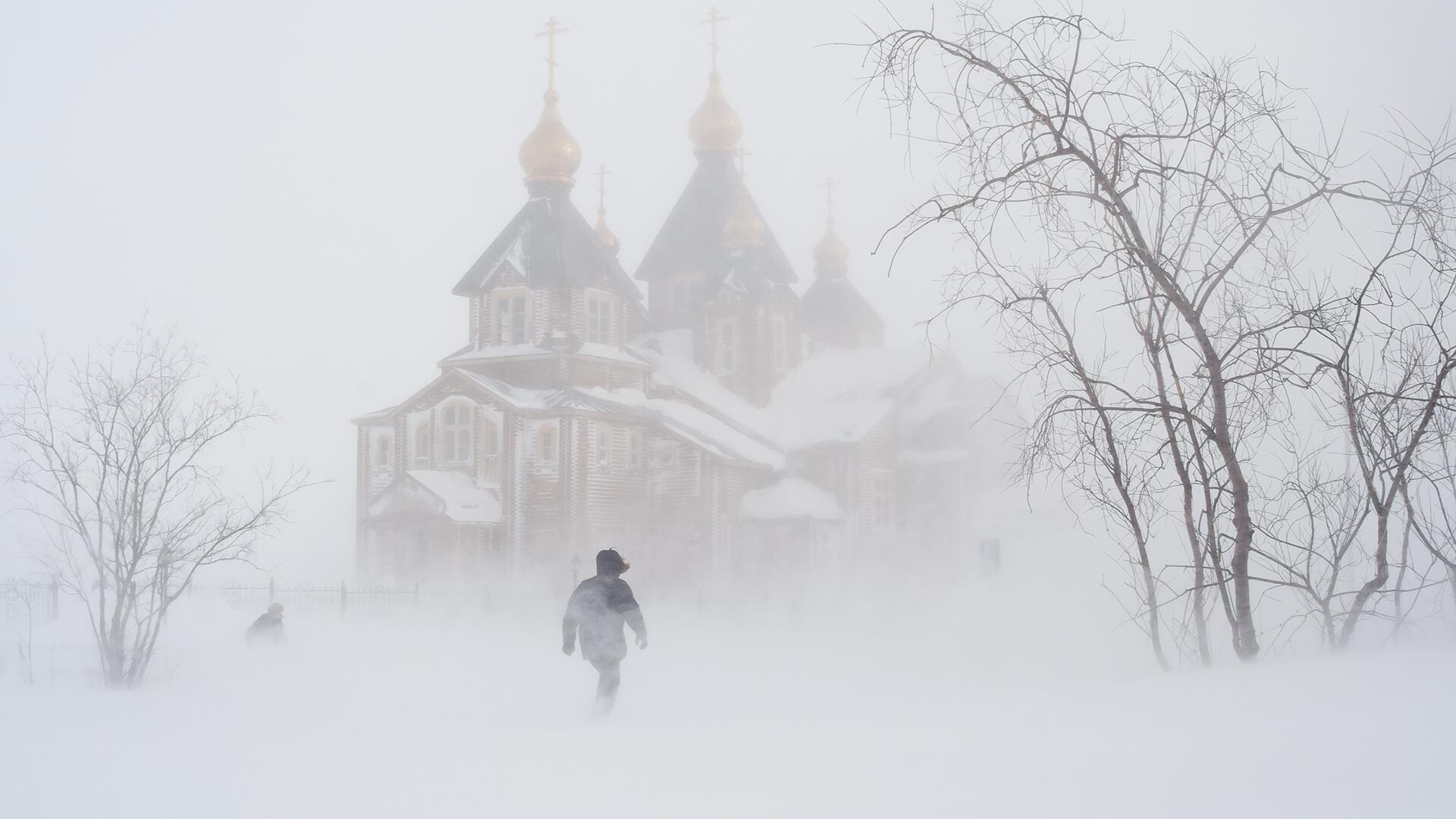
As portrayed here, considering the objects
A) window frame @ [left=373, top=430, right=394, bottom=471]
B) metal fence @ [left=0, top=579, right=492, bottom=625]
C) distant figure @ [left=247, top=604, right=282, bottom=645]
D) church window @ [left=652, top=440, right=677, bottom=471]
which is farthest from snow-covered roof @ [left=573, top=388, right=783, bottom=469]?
distant figure @ [left=247, top=604, right=282, bottom=645]

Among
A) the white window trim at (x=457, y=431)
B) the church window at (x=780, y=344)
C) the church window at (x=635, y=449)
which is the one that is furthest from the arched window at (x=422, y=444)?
the church window at (x=780, y=344)

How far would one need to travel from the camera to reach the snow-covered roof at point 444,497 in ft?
68.7

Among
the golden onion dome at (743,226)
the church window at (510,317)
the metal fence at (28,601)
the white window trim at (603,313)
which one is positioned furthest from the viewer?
the golden onion dome at (743,226)

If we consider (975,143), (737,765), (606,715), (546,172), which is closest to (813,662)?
(606,715)

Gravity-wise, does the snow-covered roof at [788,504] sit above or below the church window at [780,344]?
below

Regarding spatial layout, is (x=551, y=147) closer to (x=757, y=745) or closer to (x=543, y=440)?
(x=543, y=440)

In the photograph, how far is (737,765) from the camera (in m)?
5.98

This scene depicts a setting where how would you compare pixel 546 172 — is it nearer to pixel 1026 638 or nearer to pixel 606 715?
pixel 1026 638

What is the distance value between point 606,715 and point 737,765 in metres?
2.42

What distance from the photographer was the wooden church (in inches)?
847

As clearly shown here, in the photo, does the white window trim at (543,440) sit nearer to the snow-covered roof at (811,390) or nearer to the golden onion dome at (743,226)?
the snow-covered roof at (811,390)

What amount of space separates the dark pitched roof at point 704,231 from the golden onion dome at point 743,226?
243mm

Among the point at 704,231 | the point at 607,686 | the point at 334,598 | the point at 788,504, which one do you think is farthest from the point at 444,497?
the point at 607,686

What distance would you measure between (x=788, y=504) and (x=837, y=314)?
10.2 m
